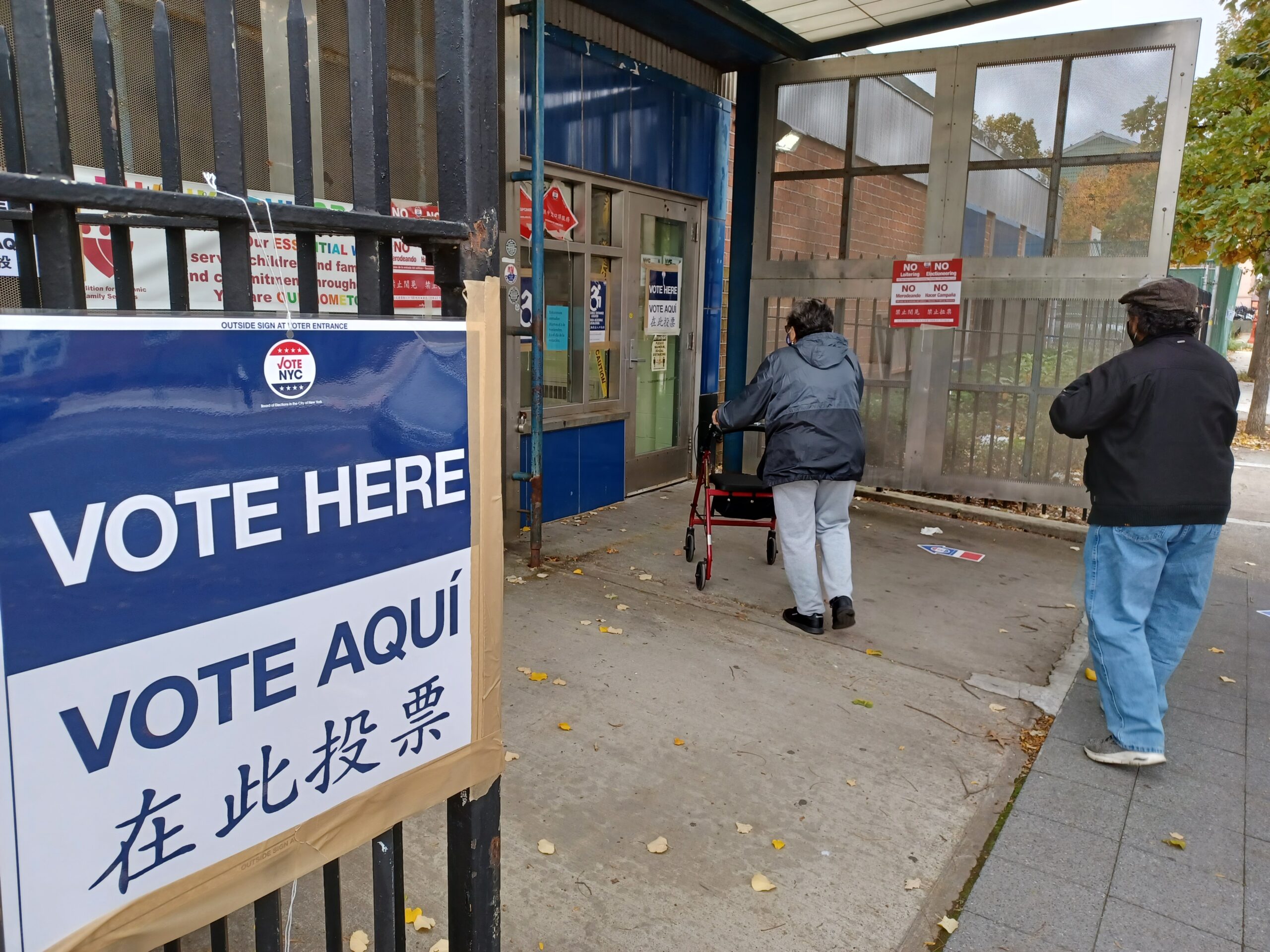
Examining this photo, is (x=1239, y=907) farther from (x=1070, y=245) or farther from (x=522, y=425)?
(x=1070, y=245)

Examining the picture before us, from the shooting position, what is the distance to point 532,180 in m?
5.47

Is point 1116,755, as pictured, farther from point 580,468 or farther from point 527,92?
point 527,92

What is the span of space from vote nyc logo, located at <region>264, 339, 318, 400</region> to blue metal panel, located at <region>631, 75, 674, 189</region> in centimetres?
608

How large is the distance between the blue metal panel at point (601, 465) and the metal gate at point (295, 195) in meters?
5.25

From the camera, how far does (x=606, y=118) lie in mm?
6617

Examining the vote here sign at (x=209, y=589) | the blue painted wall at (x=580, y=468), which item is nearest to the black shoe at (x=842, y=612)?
the blue painted wall at (x=580, y=468)

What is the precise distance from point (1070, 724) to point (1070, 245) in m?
4.11

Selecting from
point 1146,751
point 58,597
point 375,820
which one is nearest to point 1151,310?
point 1146,751

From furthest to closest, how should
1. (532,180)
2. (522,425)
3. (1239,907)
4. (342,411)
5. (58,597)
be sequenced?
(522,425), (532,180), (1239,907), (342,411), (58,597)

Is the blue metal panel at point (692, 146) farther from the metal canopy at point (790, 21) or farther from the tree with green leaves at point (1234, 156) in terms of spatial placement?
the tree with green leaves at point (1234, 156)

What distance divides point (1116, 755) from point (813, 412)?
2.03 m

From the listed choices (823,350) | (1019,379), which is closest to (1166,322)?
(823,350)

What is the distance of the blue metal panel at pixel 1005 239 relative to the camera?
22.4ft

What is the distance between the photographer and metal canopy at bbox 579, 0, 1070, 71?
6.40 m
